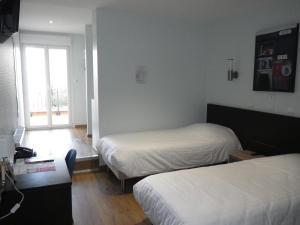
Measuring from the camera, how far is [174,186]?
6.73 feet

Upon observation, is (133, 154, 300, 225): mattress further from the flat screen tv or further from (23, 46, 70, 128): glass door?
(23, 46, 70, 128): glass door

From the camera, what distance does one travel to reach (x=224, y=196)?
1883 millimetres

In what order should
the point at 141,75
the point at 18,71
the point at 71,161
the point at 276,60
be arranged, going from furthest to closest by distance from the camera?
1. the point at 18,71
2. the point at 141,75
3. the point at 276,60
4. the point at 71,161

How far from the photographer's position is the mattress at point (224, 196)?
5.55 ft

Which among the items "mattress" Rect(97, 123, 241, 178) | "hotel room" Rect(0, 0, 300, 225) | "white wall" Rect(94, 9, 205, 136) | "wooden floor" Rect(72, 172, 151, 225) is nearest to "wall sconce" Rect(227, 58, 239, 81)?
"hotel room" Rect(0, 0, 300, 225)

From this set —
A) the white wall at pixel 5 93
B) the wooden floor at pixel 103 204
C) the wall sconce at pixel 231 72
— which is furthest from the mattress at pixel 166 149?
the white wall at pixel 5 93

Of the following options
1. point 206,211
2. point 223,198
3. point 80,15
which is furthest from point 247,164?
point 80,15

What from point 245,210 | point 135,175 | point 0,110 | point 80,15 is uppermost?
point 80,15

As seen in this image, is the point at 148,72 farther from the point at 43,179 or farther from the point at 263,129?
the point at 43,179

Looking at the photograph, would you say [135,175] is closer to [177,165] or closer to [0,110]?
[177,165]

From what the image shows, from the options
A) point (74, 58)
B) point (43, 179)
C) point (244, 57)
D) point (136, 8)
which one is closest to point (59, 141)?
point (74, 58)

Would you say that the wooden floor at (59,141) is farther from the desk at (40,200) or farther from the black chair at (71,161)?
the desk at (40,200)

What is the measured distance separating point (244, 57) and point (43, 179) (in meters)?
3.18

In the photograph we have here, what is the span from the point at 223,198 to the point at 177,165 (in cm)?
146
